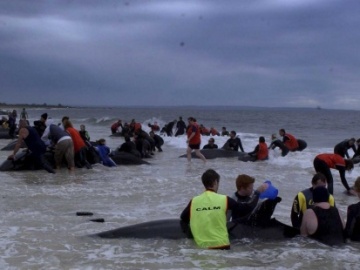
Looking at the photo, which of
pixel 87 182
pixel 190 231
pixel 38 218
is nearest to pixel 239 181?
pixel 190 231

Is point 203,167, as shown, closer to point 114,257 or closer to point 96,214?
point 96,214

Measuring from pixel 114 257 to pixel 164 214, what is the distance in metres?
2.82

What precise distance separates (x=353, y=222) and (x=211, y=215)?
6.76 ft

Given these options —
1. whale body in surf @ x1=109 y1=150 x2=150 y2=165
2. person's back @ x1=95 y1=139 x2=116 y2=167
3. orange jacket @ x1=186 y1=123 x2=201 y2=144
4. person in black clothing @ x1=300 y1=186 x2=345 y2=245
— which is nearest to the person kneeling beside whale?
person in black clothing @ x1=300 y1=186 x2=345 y2=245

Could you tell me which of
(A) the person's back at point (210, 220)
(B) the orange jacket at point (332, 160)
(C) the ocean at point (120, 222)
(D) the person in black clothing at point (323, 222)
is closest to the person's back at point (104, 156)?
(C) the ocean at point (120, 222)

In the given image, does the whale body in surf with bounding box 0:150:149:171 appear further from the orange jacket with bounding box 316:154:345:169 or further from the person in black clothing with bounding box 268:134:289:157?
the person in black clothing with bounding box 268:134:289:157

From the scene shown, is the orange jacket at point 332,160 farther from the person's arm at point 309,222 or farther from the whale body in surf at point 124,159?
the whale body in surf at point 124,159

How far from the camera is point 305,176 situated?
16141mm

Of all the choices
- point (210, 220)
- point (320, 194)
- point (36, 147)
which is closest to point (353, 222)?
point (320, 194)

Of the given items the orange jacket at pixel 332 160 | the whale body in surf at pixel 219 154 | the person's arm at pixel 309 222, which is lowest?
the whale body in surf at pixel 219 154

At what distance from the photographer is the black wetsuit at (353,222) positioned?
7.18 metres

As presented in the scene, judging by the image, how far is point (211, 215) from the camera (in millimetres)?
6625

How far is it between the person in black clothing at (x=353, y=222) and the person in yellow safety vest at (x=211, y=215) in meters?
1.57

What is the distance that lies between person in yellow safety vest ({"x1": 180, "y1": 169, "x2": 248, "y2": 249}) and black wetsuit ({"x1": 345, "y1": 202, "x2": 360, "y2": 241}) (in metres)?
1.57
